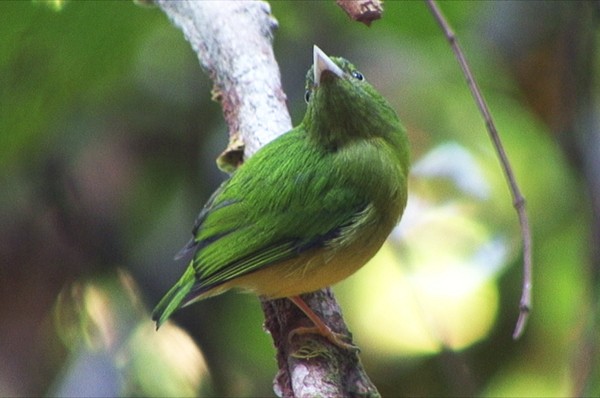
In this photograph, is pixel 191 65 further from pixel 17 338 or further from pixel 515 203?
pixel 515 203

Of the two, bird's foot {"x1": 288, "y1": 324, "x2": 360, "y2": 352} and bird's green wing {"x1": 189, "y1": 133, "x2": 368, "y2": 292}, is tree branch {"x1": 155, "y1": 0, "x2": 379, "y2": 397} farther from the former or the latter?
bird's green wing {"x1": 189, "y1": 133, "x2": 368, "y2": 292}

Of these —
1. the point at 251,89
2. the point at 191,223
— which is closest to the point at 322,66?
the point at 251,89

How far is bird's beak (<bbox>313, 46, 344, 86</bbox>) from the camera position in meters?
3.50

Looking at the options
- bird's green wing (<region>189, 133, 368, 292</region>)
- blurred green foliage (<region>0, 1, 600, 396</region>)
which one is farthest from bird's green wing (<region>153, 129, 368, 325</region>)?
blurred green foliage (<region>0, 1, 600, 396</region>)

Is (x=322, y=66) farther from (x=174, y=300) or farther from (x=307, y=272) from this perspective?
(x=174, y=300)

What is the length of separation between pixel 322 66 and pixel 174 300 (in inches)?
40.1

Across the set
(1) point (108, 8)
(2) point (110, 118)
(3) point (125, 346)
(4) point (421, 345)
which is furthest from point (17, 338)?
(4) point (421, 345)

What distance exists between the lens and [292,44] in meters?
5.00

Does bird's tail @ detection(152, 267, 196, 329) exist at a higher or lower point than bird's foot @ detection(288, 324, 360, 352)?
higher

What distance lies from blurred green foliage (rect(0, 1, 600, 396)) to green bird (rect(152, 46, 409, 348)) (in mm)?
846

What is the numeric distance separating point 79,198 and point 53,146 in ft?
0.95

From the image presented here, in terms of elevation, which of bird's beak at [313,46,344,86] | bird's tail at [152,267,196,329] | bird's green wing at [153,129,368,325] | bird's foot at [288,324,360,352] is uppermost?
bird's beak at [313,46,344,86]

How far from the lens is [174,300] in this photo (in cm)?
344

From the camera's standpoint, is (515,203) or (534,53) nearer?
(515,203)
